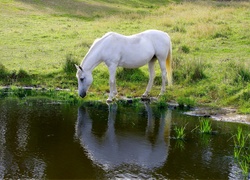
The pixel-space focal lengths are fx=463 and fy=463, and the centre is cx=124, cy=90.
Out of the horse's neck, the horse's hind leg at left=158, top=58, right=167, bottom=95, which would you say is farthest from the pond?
the horse's hind leg at left=158, top=58, right=167, bottom=95

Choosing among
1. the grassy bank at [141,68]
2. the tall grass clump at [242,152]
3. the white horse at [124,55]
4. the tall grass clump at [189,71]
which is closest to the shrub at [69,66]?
the grassy bank at [141,68]

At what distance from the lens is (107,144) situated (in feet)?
31.1

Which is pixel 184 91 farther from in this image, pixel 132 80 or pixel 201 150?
pixel 201 150

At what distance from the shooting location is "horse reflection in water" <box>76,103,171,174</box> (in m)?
8.38

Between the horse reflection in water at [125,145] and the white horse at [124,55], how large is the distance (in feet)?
5.48

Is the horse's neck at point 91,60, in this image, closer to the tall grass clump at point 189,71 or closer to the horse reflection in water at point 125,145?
the horse reflection in water at point 125,145

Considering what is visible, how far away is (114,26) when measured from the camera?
26719mm

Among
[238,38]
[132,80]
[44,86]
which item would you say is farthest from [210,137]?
[238,38]

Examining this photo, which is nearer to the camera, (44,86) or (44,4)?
(44,86)

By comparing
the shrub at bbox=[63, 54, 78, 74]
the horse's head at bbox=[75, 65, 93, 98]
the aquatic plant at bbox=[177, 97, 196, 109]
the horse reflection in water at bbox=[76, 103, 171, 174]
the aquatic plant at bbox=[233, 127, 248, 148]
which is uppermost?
the shrub at bbox=[63, 54, 78, 74]

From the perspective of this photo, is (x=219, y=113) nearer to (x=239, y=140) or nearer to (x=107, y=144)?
(x=239, y=140)

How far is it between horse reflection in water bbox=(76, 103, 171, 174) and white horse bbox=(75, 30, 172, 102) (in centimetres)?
167

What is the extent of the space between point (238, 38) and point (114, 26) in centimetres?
796

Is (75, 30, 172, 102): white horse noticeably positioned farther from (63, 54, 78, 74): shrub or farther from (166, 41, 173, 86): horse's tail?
(63, 54, 78, 74): shrub
